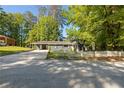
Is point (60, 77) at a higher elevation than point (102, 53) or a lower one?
lower

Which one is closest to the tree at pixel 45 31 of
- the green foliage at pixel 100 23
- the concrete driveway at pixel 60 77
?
the green foliage at pixel 100 23

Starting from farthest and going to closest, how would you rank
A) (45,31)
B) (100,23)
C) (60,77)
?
(45,31) < (100,23) < (60,77)

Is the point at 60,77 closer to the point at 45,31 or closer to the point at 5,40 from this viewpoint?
the point at 45,31

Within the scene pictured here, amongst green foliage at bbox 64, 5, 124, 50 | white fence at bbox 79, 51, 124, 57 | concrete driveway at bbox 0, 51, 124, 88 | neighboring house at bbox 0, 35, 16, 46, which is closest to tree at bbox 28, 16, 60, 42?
neighboring house at bbox 0, 35, 16, 46

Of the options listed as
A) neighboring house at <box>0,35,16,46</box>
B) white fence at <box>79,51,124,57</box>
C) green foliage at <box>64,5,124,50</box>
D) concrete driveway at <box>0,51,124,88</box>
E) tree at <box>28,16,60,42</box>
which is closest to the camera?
concrete driveway at <box>0,51,124,88</box>

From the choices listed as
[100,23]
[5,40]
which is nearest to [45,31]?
[5,40]

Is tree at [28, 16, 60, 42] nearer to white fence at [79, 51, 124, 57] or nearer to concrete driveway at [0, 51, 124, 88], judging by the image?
white fence at [79, 51, 124, 57]

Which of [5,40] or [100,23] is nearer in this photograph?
[100,23]

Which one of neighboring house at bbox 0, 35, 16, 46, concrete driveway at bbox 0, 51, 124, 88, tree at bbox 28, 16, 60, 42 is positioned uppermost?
tree at bbox 28, 16, 60, 42

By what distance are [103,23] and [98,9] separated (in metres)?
1.84

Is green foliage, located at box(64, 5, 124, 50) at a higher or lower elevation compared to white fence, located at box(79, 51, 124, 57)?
higher

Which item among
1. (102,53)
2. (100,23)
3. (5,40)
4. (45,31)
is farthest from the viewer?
(5,40)
